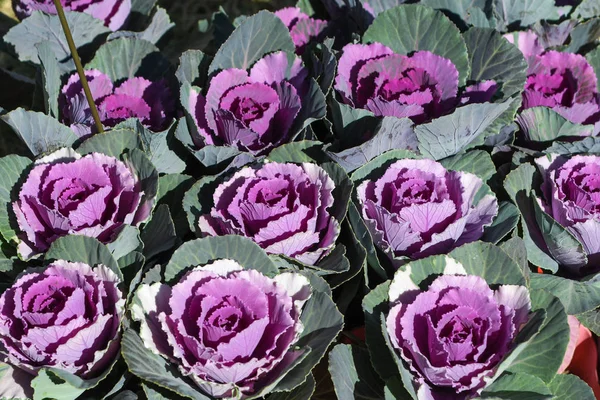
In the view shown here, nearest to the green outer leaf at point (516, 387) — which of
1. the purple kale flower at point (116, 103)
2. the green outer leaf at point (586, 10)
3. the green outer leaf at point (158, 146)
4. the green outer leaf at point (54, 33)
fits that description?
the green outer leaf at point (158, 146)

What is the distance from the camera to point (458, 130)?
4.53 ft

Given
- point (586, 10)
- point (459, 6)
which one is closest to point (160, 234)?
point (459, 6)

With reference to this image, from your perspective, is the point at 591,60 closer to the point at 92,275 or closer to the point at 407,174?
the point at 407,174

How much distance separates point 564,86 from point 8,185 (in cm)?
122

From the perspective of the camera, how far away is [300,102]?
4.68 ft

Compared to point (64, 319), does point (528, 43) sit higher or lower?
higher

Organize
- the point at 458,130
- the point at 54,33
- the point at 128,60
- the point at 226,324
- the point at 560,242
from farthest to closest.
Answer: the point at 54,33
the point at 128,60
the point at 458,130
the point at 560,242
the point at 226,324

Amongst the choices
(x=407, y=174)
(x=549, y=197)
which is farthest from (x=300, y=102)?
(x=549, y=197)

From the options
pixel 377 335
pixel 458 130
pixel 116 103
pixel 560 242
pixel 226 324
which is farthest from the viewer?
pixel 116 103

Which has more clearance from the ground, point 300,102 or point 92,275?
point 300,102

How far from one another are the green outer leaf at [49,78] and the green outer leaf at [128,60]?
91mm

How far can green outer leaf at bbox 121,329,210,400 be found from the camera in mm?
1059

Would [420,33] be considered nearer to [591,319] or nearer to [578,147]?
[578,147]

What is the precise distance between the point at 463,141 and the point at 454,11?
45 cm
